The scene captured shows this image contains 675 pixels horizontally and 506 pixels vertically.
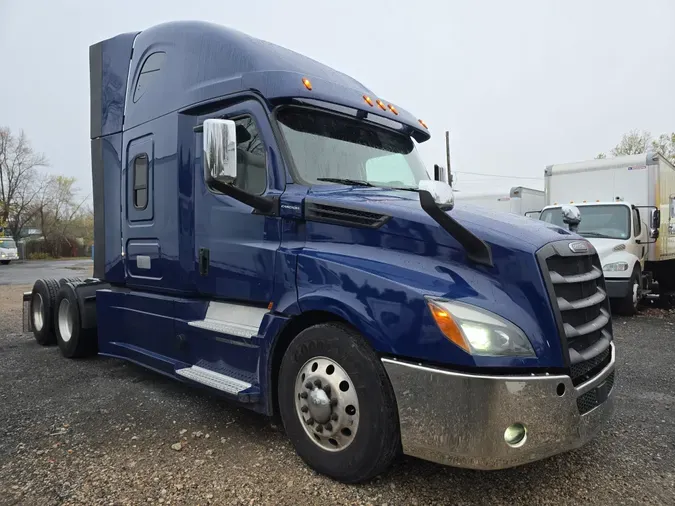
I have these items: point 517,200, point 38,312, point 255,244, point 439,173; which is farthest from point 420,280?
point 517,200

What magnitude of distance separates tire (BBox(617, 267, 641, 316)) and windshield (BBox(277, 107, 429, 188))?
6.33m

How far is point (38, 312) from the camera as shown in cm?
671

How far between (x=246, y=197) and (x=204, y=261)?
0.79 m

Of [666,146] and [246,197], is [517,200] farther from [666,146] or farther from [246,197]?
[666,146]

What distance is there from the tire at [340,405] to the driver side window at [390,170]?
1409 millimetres

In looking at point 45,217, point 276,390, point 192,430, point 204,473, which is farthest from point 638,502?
point 45,217

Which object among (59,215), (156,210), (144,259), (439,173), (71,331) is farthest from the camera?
(59,215)

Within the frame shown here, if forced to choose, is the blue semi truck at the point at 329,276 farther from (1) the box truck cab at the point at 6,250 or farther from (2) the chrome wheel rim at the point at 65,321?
(1) the box truck cab at the point at 6,250

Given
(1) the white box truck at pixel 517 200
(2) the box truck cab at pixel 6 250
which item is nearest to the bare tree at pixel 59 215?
(2) the box truck cab at pixel 6 250

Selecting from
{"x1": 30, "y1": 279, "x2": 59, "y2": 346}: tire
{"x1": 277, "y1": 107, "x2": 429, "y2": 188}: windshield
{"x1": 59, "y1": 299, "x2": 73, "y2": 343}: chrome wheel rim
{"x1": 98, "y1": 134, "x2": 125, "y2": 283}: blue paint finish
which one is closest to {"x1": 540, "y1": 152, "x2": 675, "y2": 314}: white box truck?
{"x1": 277, "y1": 107, "x2": 429, "y2": 188}: windshield

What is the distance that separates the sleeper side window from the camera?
4.61m

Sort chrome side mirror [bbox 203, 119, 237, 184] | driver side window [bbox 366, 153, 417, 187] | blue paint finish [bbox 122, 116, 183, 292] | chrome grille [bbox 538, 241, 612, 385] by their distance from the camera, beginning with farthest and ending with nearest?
1. blue paint finish [bbox 122, 116, 183, 292]
2. driver side window [bbox 366, 153, 417, 187]
3. chrome side mirror [bbox 203, 119, 237, 184]
4. chrome grille [bbox 538, 241, 612, 385]

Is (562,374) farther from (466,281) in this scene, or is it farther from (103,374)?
(103,374)

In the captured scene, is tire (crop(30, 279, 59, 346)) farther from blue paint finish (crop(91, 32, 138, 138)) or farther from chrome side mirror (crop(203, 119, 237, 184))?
chrome side mirror (crop(203, 119, 237, 184))
